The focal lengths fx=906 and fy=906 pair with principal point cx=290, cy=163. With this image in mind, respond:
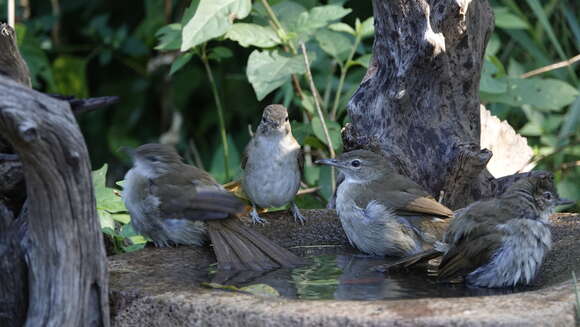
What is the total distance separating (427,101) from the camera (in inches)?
224

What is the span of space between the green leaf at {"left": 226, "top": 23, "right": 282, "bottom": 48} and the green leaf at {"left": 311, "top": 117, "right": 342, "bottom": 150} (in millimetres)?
650

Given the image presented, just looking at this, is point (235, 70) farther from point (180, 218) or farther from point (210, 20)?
point (180, 218)

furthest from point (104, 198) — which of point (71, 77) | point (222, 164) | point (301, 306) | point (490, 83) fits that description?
point (71, 77)

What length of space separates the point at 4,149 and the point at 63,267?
3.28 ft

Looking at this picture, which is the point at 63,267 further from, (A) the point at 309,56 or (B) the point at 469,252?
(A) the point at 309,56

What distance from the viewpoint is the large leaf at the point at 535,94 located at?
6.88 meters

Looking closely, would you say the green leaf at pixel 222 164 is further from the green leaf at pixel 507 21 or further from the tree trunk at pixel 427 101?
the green leaf at pixel 507 21

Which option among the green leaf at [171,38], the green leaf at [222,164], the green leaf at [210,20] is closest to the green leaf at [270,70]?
the green leaf at [210,20]

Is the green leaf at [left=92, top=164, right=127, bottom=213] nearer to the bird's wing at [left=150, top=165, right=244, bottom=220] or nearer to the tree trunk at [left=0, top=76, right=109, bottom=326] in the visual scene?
the bird's wing at [left=150, top=165, right=244, bottom=220]

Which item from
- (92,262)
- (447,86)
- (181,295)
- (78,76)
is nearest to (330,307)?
(181,295)

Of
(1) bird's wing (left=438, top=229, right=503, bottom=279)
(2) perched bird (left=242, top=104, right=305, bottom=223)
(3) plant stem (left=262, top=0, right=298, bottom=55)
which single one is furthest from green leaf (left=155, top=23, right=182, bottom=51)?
(1) bird's wing (left=438, top=229, right=503, bottom=279)

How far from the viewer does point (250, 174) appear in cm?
595

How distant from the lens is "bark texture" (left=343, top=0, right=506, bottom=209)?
18.0ft

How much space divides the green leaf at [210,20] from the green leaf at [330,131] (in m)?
1.09
